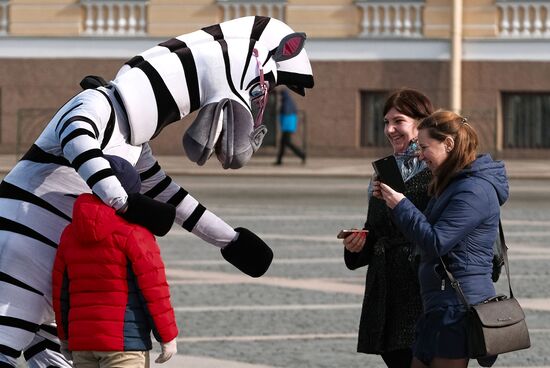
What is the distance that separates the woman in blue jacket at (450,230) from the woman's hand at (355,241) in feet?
1.22

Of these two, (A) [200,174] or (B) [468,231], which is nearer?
(B) [468,231]

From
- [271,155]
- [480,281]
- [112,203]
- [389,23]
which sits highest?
[112,203]

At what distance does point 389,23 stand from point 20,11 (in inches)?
280

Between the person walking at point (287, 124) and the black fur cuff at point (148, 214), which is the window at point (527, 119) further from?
the black fur cuff at point (148, 214)

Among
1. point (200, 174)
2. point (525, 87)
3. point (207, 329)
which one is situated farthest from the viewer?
point (525, 87)

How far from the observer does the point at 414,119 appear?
273 inches

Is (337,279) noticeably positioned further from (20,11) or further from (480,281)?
(20,11)

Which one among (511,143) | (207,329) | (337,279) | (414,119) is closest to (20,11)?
(511,143)

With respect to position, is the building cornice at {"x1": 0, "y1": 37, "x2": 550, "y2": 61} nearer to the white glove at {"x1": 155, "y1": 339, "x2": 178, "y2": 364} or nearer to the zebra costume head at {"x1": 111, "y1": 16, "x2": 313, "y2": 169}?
the zebra costume head at {"x1": 111, "y1": 16, "x2": 313, "y2": 169}

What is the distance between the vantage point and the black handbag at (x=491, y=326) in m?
6.30

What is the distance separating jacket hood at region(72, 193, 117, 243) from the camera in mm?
5918

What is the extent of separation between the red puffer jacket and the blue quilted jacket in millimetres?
1041

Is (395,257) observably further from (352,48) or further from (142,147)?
(352,48)

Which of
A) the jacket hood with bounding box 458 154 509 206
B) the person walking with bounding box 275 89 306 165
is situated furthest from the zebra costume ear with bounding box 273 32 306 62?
the person walking with bounding box 275 89 306 165
